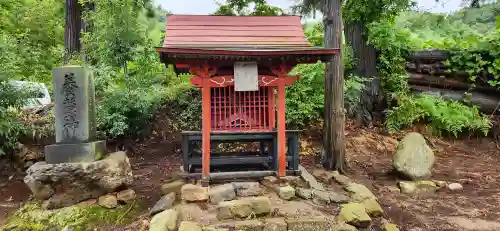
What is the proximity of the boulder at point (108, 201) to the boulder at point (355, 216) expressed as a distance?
379 cm

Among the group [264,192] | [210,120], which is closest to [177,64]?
[210,120]

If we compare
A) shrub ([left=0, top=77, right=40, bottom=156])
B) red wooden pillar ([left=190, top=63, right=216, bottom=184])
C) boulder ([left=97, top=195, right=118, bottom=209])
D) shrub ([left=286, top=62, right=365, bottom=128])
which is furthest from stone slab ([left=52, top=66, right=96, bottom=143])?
shrub ([left=286, top=62, right=365, bottom=128])

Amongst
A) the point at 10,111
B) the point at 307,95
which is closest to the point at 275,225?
the point at 307,95

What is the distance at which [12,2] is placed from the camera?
11.6m

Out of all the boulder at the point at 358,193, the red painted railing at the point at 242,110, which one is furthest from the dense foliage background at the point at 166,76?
the boulder at the point at 358,193

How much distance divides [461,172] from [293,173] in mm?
4344

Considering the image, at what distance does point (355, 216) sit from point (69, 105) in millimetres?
5111

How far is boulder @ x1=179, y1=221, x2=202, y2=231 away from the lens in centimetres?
476

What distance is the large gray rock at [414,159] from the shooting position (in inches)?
284

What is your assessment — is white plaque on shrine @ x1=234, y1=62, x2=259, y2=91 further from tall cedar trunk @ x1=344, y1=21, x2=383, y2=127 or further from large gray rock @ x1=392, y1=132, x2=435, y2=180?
tall cedar trunk @ x1=344, y1=21, x2=383, y2=127

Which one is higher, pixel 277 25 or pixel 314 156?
pixel 277 25

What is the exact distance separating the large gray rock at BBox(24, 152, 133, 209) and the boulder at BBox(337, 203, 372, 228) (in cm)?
390

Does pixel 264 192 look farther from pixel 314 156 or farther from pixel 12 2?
pixel 12 2

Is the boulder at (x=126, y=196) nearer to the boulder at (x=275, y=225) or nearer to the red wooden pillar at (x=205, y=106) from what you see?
the red wooden pillar at (x=205, y=106)
